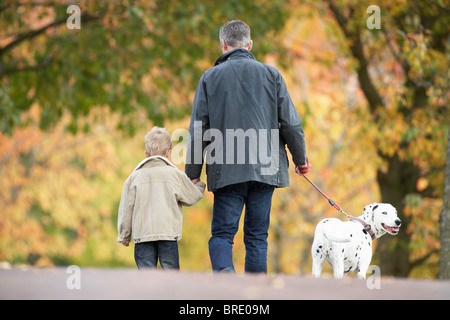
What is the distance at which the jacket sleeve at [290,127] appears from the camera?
181 inches

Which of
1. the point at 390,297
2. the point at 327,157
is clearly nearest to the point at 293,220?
the point at 327,157

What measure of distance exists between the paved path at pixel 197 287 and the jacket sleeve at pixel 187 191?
85 centimetres

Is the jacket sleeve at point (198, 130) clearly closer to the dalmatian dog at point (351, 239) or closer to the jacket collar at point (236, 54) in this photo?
the jacket collar at point (236, 54)

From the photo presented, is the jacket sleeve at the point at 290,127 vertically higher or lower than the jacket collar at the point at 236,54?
lower

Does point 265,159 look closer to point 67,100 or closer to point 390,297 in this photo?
point 390,297

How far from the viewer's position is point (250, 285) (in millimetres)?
3607

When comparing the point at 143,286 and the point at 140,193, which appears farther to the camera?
the point at 140,193

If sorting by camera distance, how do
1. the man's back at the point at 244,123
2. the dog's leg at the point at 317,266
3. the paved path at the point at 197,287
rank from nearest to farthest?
the paved path at the point at 197,287 < the dog's leg at the point at 317,266 < the man's back at the point at 244,123

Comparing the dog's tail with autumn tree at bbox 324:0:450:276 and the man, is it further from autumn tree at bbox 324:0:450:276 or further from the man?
autumn tree at bbox 324:0:450:276

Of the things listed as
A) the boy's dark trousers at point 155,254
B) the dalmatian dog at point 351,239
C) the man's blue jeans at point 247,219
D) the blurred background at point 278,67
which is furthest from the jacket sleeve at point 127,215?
the blurred background at point 278,67

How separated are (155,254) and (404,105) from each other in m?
5.33

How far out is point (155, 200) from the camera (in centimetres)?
461

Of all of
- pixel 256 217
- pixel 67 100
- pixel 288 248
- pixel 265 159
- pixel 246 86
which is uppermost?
pixel 67 100

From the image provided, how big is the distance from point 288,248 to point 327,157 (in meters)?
3.97
